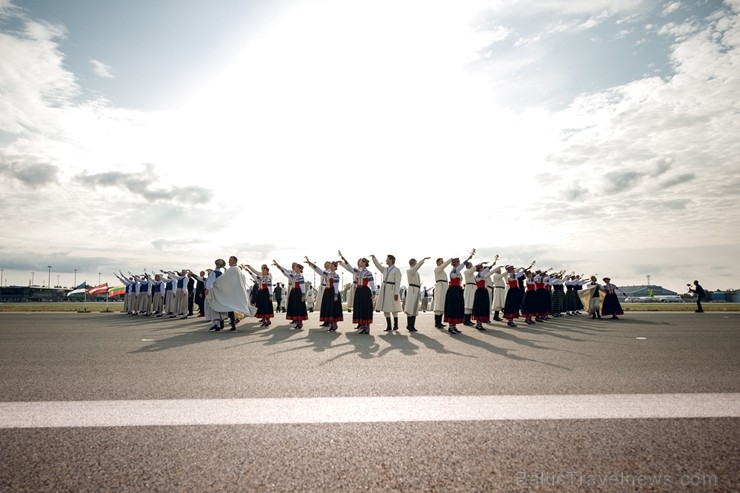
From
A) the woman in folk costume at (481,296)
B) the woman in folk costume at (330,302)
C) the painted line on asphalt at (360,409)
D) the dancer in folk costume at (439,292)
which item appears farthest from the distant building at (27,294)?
the painted line on asphalt at (360,409)

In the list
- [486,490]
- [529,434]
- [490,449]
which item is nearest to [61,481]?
[486,490]

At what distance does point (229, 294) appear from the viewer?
16.3m

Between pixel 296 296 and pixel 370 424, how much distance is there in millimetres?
13742

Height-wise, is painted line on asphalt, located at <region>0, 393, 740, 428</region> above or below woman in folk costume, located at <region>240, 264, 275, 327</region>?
below

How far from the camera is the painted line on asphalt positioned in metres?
4.55

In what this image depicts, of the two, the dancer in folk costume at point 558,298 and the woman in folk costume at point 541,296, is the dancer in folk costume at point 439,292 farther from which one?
the dancer in folk costume at point 558,298

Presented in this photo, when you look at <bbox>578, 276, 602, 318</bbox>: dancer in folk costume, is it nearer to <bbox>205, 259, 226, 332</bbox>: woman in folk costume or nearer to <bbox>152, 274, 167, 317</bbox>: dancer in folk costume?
<bbox>205, 259, 226, 332</bbox>: woman in folk costume

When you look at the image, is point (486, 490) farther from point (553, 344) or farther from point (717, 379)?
point (553, 344)

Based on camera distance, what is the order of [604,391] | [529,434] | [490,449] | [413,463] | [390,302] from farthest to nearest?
[390,302], [604,391], [529,434], [490,449], [413,463]

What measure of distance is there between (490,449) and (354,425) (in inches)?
50.0

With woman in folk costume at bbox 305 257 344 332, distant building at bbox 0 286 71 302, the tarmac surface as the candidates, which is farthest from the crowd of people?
distant building at bbox 0 286 71 302

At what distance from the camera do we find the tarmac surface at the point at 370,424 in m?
3.20

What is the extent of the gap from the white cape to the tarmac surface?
733 cm

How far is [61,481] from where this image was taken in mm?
3145
